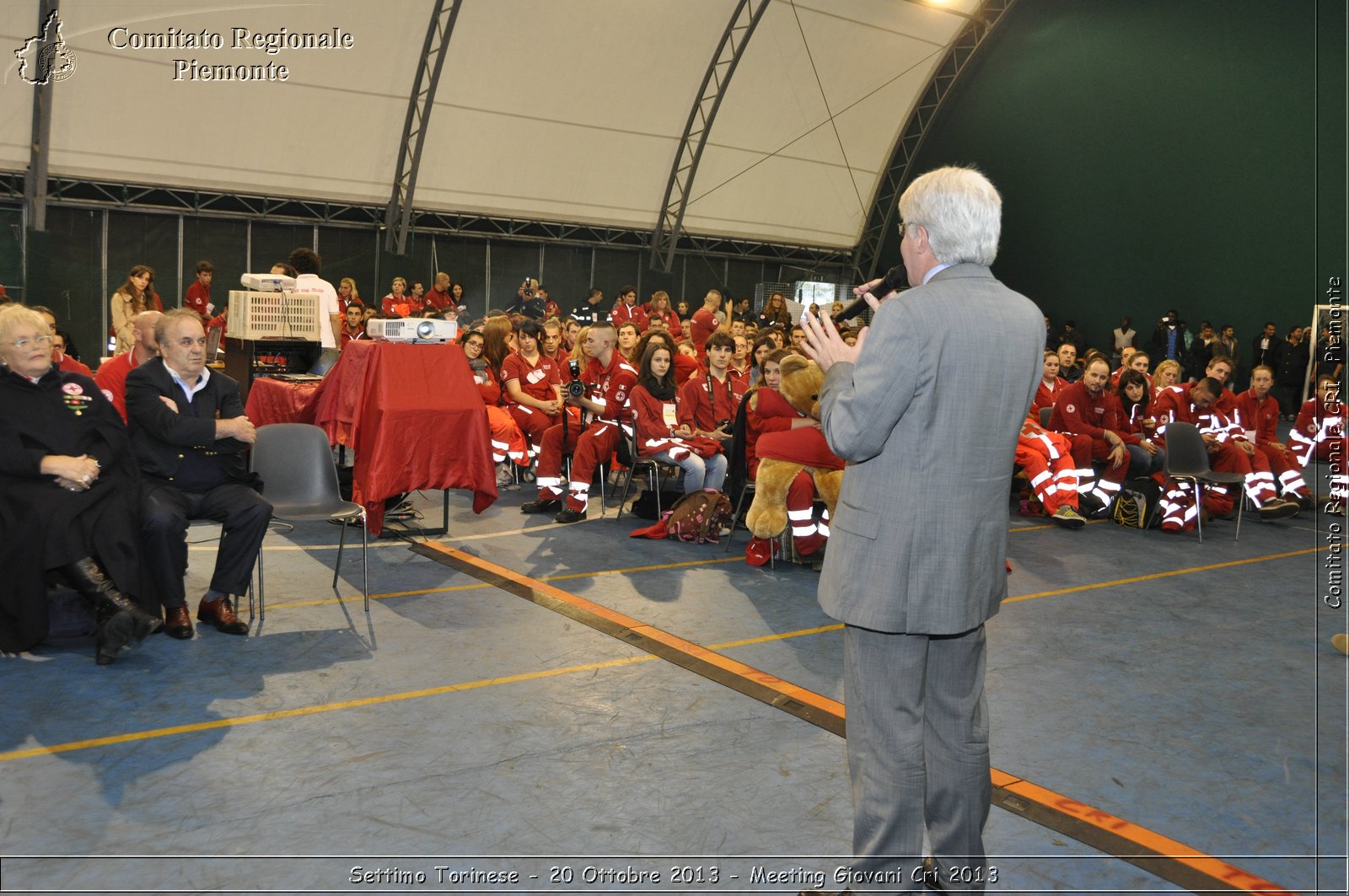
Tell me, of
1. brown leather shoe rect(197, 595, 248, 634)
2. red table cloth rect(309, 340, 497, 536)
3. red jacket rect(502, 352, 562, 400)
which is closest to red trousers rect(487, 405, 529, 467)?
red jacket rect(502, 352, 562, 400)

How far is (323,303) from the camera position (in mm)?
7430

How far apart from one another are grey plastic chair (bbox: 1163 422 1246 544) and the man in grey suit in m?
6.02

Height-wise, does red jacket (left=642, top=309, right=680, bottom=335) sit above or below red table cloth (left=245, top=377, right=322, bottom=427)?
above

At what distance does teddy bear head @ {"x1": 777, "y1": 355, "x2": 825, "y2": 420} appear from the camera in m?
5.64

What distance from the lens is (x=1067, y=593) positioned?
5770 mm

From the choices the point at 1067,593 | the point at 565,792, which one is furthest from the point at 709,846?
the point at 1067,593

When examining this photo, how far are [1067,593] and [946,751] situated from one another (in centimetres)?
375

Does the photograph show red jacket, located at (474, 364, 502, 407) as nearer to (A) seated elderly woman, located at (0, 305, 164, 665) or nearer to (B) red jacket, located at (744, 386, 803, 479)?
(B) red jacket, located at (744, 386, 803, 479)

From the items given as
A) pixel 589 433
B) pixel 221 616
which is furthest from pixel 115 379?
pixel 589 433

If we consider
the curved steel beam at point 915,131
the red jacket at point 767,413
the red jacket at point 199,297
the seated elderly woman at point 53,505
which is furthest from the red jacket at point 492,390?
the curved steel beam at point 915,131

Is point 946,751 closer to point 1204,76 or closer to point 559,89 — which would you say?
point 559,89

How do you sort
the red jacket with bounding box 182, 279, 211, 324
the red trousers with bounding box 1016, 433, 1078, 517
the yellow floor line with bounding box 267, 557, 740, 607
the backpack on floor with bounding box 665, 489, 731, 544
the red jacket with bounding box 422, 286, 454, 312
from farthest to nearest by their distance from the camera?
the red jacket with bounding box 422, 286, 454, 312 → the red jacket with bounding box 182, 279, 211, 324 → the red trousers with bounding box 1016, 433, 1078, 517 → the backpack on floor with bounding box 665, 489, 731, 544 → the yellow floor line with bounding box 267, 557, 740, 607

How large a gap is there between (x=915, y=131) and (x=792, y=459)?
54.4ft

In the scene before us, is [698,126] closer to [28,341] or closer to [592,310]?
[592,310]
